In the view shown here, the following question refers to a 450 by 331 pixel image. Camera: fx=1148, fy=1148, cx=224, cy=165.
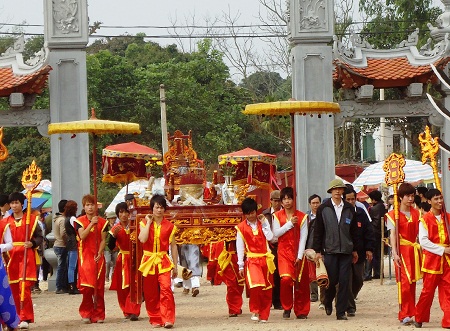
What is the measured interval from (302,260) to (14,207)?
3.67m

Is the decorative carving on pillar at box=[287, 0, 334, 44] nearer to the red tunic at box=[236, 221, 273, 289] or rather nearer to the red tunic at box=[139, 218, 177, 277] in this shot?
the red tunic at box=[236, 221, 273, 289]

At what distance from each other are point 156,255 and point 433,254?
134 inches

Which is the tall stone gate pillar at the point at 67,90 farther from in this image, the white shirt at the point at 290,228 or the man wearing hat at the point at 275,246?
the white shirt at the point at 290,228

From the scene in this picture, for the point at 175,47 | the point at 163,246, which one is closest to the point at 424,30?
the point at 175,47

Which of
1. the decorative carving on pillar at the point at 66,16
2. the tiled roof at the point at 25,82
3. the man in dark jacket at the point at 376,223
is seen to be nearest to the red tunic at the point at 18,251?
the tiled roof at the point at 25,82

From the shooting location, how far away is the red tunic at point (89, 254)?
577 inches

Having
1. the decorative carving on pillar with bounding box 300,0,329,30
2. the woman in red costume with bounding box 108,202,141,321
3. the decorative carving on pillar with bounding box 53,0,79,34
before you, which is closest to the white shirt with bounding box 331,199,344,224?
the woman in red costume with bounding box 108,202,141,321

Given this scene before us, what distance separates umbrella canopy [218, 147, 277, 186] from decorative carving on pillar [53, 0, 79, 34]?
348 cm

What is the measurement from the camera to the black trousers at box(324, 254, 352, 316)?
1395 cm

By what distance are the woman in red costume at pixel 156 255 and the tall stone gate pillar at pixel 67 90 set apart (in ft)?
19.2

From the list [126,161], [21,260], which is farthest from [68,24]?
[21,260]

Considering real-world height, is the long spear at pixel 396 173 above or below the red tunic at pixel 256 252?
above

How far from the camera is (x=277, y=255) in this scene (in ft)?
48.5

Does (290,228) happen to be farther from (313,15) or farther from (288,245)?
(313,15)
